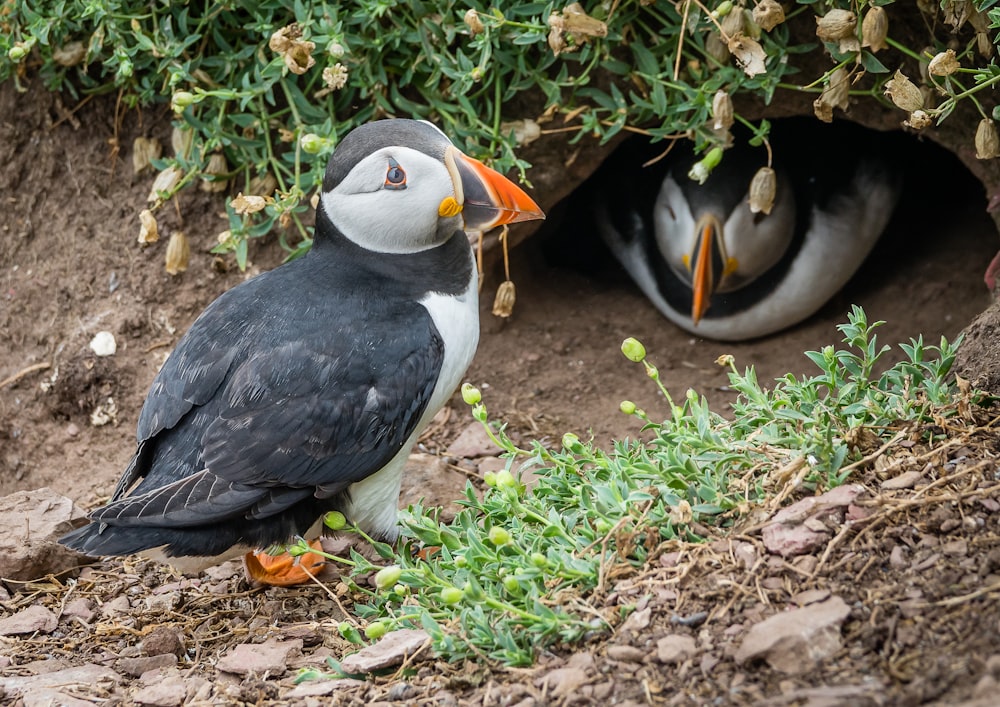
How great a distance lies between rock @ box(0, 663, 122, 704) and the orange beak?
2.88 metres

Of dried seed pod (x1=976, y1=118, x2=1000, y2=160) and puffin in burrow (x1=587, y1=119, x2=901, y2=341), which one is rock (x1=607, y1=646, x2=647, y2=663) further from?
puffin in burrow (x1=587, y1=119, x2=901, y2=341)

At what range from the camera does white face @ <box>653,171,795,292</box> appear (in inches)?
193

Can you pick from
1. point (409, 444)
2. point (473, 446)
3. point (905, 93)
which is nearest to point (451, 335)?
point (409, 444)

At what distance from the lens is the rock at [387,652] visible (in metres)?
2.54

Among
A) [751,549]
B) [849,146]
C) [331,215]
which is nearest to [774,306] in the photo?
[849,146]

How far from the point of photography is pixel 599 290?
5730mm

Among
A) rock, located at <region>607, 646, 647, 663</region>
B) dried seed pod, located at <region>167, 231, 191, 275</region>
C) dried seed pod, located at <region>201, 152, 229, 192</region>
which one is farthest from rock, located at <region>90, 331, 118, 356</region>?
rock, located at <region>607, 646, 647, 663</region>

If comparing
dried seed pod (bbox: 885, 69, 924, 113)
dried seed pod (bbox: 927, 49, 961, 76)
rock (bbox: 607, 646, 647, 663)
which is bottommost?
rock (bbox: 607, 646, 647, 663)

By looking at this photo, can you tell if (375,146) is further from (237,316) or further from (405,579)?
(405,579)

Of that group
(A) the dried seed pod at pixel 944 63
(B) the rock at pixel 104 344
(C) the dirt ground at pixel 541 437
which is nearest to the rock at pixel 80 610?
(C) the dirt ground at pixel 541 437

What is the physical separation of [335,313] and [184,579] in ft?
3.81

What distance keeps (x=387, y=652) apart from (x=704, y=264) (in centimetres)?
281

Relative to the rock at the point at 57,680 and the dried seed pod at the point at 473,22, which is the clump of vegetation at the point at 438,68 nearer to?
the dried seed pod at the point at 473,22

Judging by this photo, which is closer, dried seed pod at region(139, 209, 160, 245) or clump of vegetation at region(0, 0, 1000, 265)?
clump of vegetation at region(0, 0, 1000, 265)
